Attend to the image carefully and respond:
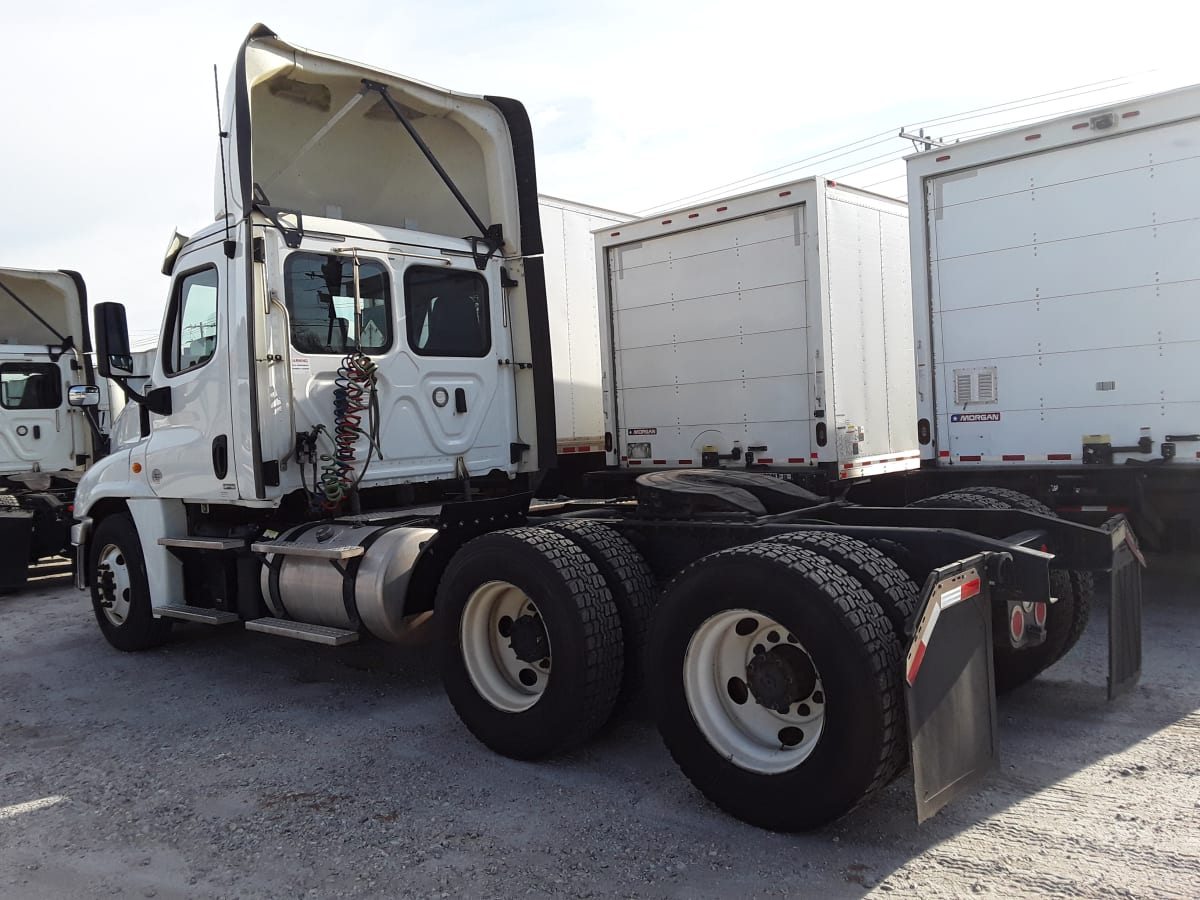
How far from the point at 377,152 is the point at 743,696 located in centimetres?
513

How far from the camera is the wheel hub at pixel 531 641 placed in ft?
14.9

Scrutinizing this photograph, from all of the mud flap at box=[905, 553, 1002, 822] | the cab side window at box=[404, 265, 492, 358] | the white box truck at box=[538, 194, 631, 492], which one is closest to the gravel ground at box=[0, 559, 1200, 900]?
the mud flap at box=[905, 553, 1002, 822]

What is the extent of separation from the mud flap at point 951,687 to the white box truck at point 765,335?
4.38 m

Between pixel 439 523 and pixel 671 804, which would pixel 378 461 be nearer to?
pixel 439 523

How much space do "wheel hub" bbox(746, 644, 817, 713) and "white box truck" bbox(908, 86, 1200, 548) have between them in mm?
4395

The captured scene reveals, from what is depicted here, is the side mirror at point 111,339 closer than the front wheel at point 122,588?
Yes

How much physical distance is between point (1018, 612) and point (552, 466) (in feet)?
12.4

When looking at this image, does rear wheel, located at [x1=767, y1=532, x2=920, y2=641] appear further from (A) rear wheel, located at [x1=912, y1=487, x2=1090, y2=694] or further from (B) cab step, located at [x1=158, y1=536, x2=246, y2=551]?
(B) cab step, located at [x1=158, y1=536, x2=246, y2=551]

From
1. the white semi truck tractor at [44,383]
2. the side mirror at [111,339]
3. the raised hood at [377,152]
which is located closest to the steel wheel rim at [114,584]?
the side mirror at [111,339]

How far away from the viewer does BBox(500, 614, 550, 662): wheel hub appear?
4555 millimetres

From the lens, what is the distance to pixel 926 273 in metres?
7.73

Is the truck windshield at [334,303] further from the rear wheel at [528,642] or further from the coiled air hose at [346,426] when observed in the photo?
the rear wheel at [528,642]

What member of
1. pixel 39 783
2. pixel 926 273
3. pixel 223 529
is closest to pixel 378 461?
pixel 223 529

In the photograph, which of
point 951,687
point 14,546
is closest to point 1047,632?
point 951,687
